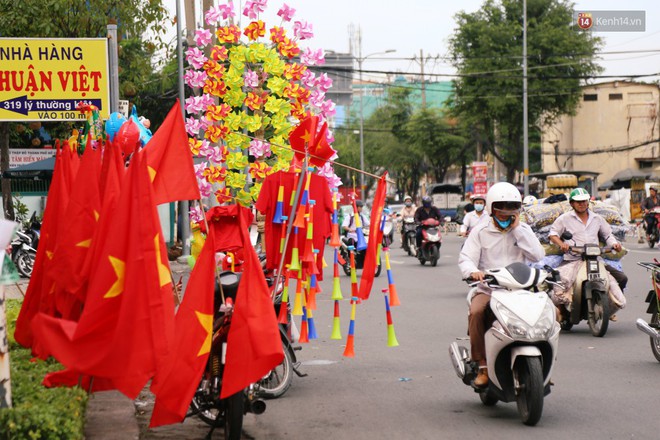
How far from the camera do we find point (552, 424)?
7168 mm

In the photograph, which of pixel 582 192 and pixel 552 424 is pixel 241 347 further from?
pixel 582 192

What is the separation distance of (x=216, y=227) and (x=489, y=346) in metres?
2.45

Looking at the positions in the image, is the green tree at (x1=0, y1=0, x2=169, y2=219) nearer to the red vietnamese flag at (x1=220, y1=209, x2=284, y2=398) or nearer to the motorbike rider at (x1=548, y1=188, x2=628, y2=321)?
the motorbike rider at (x1=548, y1=188, x2=628, y2=321)

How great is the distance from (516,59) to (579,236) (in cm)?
4287

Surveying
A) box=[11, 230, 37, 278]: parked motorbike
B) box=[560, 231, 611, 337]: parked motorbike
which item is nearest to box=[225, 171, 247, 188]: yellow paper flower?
box=[560, 231, 611, 337]: parked motorbike

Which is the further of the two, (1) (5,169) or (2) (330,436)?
(1) (5,169)

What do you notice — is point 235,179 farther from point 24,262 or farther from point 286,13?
point 24,262

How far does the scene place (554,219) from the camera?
13367 millimetres

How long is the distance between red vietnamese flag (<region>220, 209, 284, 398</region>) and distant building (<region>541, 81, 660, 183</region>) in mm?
54471

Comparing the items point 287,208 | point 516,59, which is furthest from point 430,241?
point 516,59

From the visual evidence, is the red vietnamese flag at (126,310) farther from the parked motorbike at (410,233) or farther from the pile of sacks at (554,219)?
the parked motorbike at (410,233)

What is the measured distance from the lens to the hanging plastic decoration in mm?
10453

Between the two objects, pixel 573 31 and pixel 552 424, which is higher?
pixel 573 31

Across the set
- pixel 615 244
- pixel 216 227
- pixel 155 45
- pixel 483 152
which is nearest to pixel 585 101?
pixel 483 152
